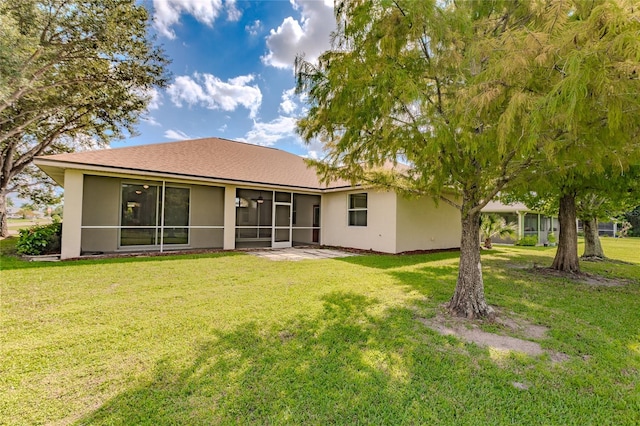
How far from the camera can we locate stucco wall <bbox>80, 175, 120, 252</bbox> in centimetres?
1076

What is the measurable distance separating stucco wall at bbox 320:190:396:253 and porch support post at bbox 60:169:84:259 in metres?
10.1

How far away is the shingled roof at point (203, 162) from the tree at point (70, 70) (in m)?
2.77

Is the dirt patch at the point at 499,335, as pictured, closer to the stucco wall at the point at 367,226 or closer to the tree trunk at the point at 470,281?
the tree trunk at the point at 470,281

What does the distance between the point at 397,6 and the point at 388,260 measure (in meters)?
8.17

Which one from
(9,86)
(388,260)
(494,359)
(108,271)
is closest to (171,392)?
(494,359)

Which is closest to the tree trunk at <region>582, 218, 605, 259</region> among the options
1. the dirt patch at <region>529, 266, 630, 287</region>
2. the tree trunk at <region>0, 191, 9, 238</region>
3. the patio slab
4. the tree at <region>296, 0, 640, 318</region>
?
the dirt patch at <region>529, 266, 630, 287</region>

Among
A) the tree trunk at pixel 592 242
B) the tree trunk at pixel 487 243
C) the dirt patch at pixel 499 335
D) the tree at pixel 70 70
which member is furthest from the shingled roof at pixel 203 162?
the tree trunk at pixel 592 242

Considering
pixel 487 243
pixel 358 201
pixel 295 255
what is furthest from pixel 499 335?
pixel 487 243

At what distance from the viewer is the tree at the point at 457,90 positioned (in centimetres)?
263

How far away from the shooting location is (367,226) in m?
13.0

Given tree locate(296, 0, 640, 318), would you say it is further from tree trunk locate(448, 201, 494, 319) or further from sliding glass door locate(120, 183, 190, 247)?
sliding glass door locate(120, 183, 190, 247)

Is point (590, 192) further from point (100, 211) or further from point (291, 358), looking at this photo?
point (100, 211)

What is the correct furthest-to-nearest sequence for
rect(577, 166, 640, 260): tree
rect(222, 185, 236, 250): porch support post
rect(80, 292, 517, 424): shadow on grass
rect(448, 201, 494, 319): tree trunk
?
rect(222, 185, 236, 250): porch support post
rect(577, 166, 640, 260): tree
rect(448, 201, 494, 319): tree trunk
rect(80, 292, 517, 424): shadow on grass

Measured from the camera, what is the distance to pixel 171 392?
2605 millimetres
